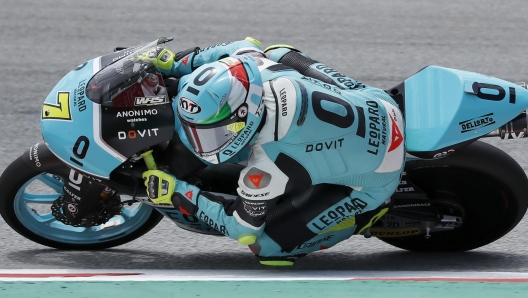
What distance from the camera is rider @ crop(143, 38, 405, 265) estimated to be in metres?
3.85

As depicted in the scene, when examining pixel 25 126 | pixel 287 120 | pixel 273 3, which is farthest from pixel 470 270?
pixel 273 3

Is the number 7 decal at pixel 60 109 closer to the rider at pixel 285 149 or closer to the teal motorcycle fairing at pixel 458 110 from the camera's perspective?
the rider at pixel 285 149

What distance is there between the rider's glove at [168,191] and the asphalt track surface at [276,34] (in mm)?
2085

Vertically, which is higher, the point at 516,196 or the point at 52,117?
the point at 52,117

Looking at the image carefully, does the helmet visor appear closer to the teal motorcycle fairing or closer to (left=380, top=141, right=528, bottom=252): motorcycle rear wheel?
the teal motorcycle fairing

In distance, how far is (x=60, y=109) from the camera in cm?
420

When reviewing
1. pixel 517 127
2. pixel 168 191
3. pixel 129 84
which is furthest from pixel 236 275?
pixel 517 127

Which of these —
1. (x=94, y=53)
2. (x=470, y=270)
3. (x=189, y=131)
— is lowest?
(x=470, y=270)

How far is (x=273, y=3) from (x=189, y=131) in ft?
18.7

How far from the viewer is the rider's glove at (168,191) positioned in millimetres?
4148

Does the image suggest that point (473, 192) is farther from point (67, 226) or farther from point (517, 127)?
point (67, 226)

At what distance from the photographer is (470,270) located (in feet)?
14.9

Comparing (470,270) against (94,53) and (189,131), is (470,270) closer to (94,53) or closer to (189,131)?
(189,131)

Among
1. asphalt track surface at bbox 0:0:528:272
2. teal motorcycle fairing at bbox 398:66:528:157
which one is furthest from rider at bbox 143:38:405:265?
asphalt track surface at bbox 0:0:528:272
